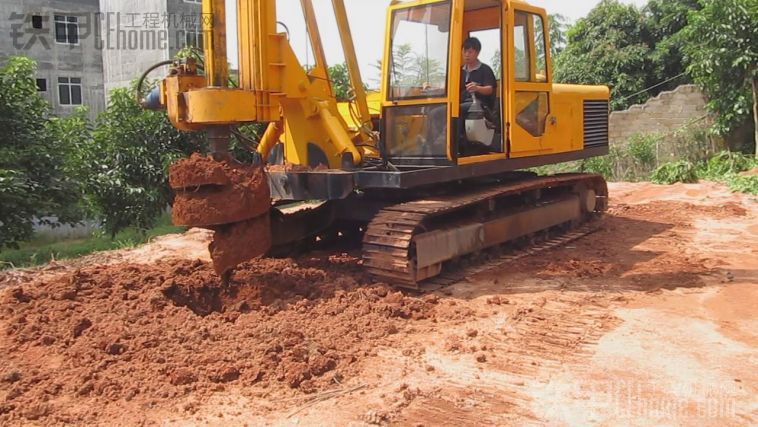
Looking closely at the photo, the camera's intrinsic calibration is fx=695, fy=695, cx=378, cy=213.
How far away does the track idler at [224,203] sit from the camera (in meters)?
5.22

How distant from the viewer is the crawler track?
586 centimetres

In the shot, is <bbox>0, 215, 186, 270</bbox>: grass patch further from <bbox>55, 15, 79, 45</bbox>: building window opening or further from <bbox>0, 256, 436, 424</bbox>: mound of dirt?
<bbox>55, 15, 79, 45</bbox>: building window opening

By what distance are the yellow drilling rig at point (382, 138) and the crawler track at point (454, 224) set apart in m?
0.02

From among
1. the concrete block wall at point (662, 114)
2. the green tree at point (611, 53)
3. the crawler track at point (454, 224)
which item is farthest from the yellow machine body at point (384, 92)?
the green tree at point (611, 53)

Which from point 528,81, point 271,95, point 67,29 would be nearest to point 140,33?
point 67,29

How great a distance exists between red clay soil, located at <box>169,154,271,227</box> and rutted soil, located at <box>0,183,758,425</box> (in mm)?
676

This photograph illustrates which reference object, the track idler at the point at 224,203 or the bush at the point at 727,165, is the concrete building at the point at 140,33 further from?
the track idler at the point at 224,203

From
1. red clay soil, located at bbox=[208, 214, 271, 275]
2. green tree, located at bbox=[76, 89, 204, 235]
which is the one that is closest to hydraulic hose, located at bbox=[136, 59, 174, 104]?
red clay soil, located at bbox=[208, 214, 271, 275]

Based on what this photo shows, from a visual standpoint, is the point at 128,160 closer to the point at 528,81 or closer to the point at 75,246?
the point at 75,246

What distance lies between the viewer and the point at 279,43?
5824 mm

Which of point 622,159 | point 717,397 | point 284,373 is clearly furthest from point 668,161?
point 284,373

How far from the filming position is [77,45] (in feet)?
81.1

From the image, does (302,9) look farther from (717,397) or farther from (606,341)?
(717,397)

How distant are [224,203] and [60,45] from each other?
881 inches
